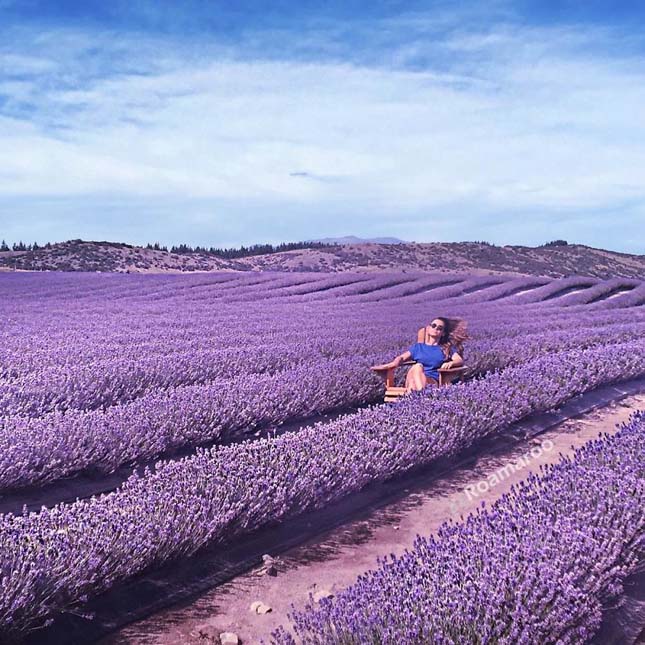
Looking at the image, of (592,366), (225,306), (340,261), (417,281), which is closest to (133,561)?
(592,366)

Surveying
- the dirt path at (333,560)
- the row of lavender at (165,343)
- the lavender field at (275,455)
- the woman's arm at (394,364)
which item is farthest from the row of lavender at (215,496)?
the row of lavender at (165,343)

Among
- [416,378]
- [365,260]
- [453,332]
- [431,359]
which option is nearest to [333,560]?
[416,378]

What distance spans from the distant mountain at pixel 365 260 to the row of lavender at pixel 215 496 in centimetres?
2229

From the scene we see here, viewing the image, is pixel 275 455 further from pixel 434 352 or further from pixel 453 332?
pixel 453 332

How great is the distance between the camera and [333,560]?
275cm

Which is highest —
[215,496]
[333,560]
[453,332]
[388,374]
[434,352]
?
[453,332]

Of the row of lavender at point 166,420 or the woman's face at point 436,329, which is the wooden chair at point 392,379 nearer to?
the row of lavender at point 166,420

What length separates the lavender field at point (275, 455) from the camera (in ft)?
5.90

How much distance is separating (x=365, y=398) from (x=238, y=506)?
2.70 meters

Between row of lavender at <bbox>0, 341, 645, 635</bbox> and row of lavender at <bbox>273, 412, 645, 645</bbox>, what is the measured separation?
1.98 ft

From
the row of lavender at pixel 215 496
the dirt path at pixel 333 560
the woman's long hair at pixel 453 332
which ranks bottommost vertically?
the dirt path at pixel 333 560

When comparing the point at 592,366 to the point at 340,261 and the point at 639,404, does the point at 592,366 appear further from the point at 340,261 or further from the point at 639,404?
the point at 340,261

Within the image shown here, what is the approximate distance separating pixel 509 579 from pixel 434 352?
3367 mm

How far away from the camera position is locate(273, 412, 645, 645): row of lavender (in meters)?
1.60
